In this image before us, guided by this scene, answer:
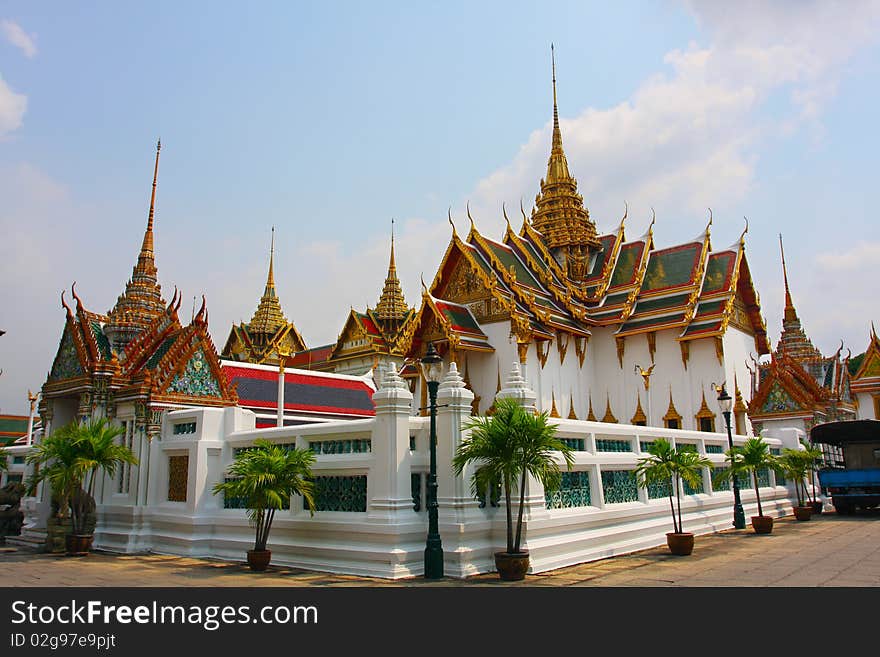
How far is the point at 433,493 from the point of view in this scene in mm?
8453

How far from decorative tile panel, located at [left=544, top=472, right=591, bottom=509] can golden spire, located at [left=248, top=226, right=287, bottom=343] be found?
51.9m

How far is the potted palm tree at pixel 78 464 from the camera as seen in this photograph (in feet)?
36.6

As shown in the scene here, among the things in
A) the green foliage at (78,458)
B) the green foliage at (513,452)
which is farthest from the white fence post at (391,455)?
the green foliage at (78,458)

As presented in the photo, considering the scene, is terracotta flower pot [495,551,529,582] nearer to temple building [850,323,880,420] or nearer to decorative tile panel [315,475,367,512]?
decorative tile panel [315,475,367,512]

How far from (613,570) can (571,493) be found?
1.47m

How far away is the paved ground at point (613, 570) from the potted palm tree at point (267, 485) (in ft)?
1.29

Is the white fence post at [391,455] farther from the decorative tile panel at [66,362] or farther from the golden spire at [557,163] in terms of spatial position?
the golden spire at [557,163]

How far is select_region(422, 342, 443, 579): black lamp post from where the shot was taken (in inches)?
322

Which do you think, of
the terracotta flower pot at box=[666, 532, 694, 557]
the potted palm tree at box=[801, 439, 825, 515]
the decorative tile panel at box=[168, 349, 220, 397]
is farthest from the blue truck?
the decorative tile panel at box=[168, 349, 220, 397]

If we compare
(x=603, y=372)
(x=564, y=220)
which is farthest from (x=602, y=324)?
(x=564, y=220)

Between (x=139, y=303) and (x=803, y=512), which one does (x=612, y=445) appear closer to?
(x=803, y=512)

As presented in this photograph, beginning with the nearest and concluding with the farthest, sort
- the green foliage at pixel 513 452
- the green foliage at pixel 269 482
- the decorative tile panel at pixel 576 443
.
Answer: the green foliage at pixel 513 452, the green foliage at pixel 269 482, the decorative tile panel at pixel 576 443
